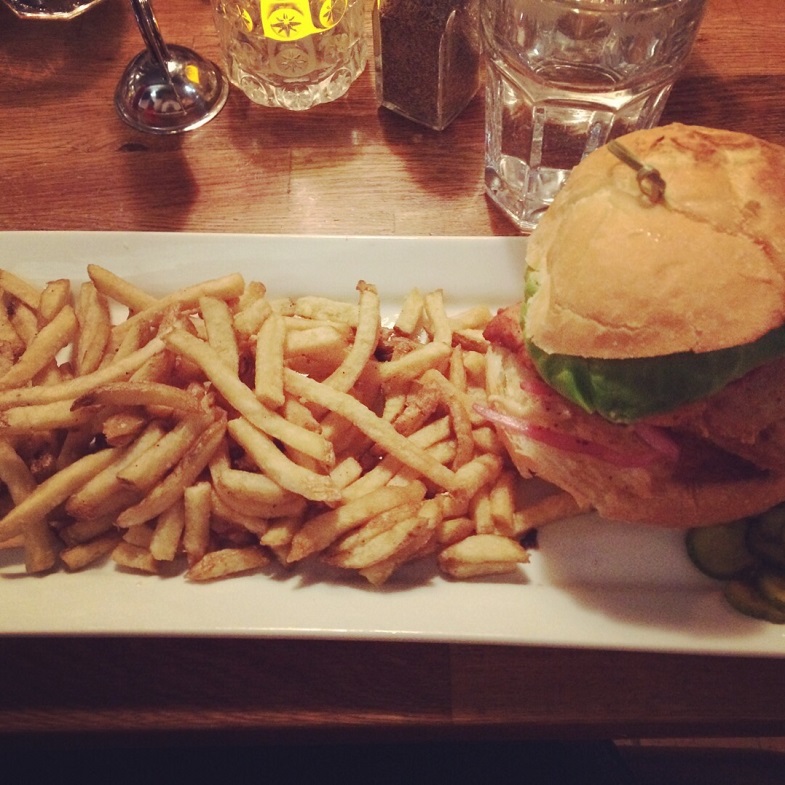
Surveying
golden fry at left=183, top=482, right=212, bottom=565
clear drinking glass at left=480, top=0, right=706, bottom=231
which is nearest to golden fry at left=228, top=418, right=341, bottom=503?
golden fry at left=183, top=482, right=212, bottom=565

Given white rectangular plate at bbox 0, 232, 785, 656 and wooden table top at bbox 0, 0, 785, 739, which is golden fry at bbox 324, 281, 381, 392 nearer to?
white rectangular plate at bbox 0, 232, 785, 656

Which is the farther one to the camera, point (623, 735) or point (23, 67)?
point (23, 67)

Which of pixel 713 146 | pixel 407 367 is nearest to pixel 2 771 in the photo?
pixel 407 367

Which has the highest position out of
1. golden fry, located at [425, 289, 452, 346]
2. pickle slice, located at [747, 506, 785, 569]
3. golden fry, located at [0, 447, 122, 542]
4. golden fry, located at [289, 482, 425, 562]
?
golden fry, located at [425, 289, 452, 346]

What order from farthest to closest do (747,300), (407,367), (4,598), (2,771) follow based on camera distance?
(2,771) < (407,367) < (4,598) < (747,300)

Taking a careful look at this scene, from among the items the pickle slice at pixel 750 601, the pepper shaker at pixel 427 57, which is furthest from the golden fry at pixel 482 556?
the pepper shaker at pixel 427 57

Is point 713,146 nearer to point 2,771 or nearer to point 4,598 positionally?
point 4,598
